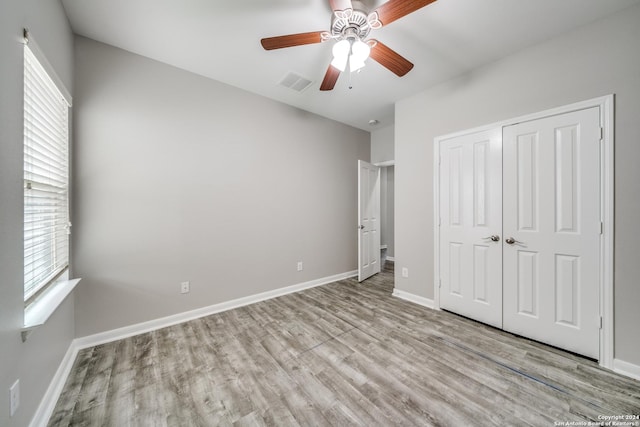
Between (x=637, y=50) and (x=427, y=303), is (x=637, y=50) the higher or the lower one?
the higher one

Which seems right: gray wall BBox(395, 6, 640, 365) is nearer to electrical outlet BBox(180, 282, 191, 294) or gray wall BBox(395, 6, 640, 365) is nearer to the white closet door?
the white closet door

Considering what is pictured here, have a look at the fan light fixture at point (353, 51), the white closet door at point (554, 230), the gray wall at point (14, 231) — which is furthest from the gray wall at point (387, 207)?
the gray wall at point (14, 231)

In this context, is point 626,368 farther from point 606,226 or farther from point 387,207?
point 387,207

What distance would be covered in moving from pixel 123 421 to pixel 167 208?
1770 mm

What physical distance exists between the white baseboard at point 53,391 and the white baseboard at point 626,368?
3.86 m

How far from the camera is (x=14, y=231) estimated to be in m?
1.11

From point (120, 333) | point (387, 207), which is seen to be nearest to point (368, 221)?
point (387, 207)

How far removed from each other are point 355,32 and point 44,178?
7.74 ft

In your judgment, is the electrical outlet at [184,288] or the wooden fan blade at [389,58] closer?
the wooden fan blade at [389,58]

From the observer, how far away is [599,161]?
1.87 meters

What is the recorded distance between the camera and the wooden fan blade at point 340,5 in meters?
1.51

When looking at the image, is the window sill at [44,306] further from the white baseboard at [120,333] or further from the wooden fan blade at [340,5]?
the wooden fan blade at [340,5]

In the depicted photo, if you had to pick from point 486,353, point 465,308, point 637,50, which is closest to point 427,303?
point 465,308

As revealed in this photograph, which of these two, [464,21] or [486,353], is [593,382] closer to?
[486,353]
